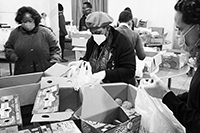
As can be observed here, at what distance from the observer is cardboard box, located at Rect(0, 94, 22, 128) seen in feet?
3.59

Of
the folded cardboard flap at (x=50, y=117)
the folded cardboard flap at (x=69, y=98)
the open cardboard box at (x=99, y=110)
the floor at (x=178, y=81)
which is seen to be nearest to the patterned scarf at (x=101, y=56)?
the folded cardboard flap at (x=69, y=98)

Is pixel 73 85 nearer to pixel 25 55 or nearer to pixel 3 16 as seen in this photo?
pixel 25 55

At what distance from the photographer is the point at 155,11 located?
22.8 feet

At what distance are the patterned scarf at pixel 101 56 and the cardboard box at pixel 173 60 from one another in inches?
54.5

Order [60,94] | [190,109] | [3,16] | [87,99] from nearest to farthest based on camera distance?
[190,109] → [87,99] → [60,94] → [3,16]

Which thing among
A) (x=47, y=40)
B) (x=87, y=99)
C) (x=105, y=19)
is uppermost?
(x=105, y=19)

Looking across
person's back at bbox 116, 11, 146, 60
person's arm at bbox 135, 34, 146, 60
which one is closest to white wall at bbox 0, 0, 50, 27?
person's back at bbox 116, 11, 146, 60

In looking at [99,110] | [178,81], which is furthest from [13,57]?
[178,81]

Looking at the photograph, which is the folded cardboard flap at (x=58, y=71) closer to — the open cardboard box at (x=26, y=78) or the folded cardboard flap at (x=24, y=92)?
the open cardboard box at (x=26, y=78)

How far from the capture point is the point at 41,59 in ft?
7.99

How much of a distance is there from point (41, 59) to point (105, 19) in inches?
41.7

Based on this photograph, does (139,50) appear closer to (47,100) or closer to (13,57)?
(13,57)

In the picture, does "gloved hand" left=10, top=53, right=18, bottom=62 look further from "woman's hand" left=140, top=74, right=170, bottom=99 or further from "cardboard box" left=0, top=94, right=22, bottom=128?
"woman's hand" left=140, top=74, right=170, bottom=99

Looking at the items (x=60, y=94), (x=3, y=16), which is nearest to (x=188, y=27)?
(x=60, y=94)
